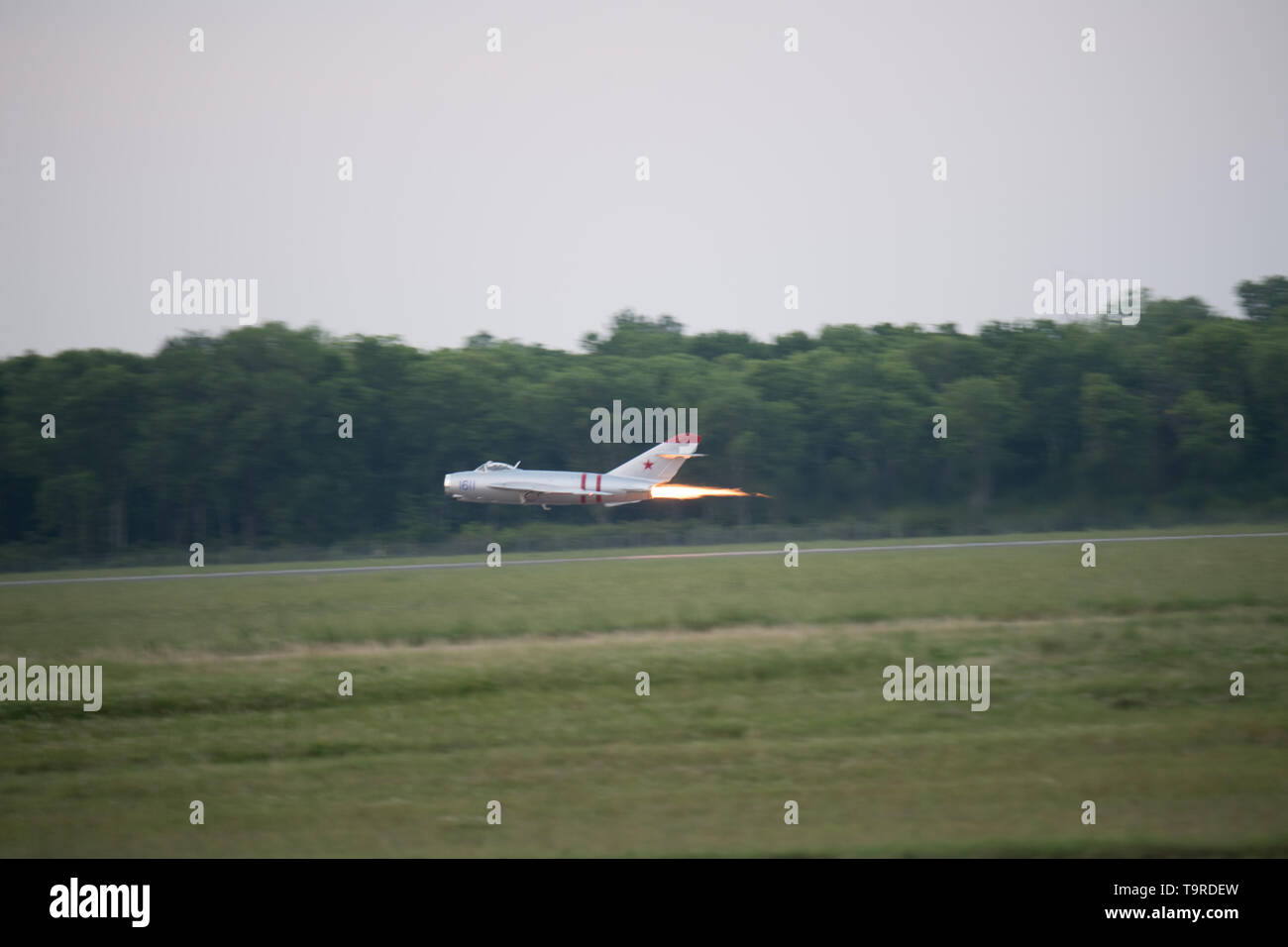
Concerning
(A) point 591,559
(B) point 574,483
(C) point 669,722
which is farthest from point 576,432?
(C) point 669,722

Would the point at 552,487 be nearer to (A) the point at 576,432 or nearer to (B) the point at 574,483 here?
(B) the point at 574,483

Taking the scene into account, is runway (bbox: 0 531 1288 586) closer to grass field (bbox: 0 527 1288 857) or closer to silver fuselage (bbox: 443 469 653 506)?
grass field (bbox: 0 527 1288 857)

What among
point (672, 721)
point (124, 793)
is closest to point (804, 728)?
point (672, 721)

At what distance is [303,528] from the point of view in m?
64.4

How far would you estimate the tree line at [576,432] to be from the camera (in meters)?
63.3

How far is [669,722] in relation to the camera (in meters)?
20.4

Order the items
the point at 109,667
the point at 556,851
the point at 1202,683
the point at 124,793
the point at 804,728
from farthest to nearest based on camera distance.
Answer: the point at 109,667
the point at 1202,683
the point at 804,728
the point at 124,793
the point at 556,851

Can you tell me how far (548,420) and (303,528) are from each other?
16.3 metres

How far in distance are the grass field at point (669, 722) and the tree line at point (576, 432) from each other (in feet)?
102

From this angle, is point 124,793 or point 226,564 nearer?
point 124,793

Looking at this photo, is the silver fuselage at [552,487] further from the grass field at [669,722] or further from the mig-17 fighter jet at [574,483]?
the grass field at [669,722]

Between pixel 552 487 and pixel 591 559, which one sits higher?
pixel 552 487

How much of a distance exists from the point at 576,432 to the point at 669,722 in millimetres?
48053
